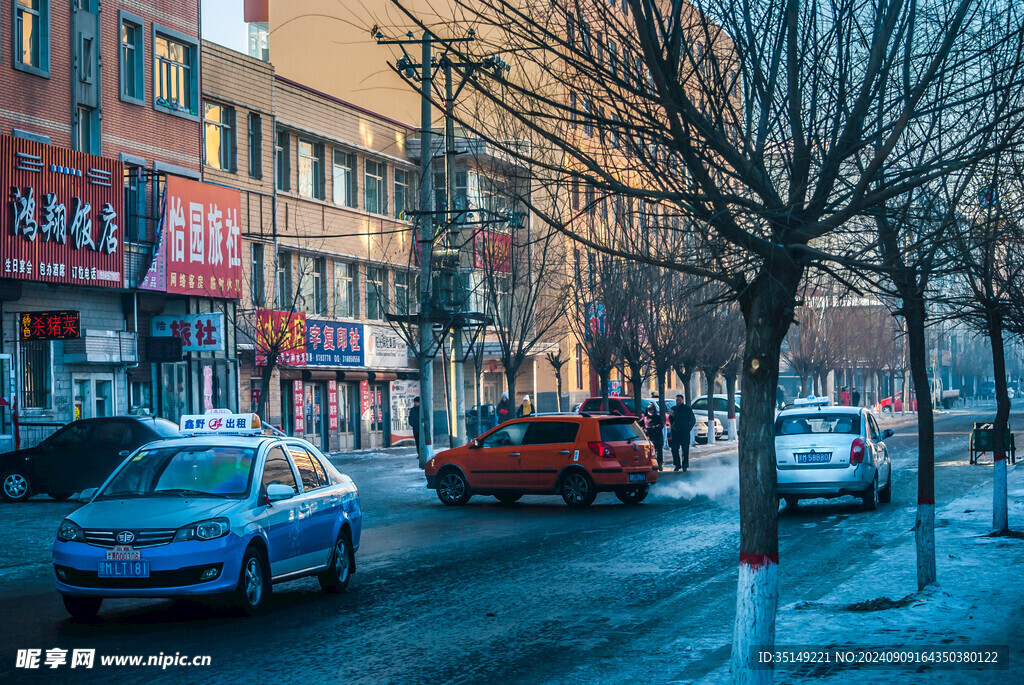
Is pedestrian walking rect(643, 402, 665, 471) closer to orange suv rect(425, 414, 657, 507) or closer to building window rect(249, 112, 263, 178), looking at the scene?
orange suv rect(425, 414, 657, 507)

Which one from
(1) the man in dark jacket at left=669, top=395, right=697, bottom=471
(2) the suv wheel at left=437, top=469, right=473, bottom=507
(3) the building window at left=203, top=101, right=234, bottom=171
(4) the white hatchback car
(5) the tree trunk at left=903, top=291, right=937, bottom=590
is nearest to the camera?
(5) the tree trunk at left=903, top=291, right=937, bottom=590

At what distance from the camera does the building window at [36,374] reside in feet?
91.8

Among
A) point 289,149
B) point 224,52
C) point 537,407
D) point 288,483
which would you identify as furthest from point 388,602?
point 537,407

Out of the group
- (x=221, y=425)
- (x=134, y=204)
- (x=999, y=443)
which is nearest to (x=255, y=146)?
(x=134, y=204)

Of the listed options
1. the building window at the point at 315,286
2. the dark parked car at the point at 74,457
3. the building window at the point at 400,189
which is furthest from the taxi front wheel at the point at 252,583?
the building window at the point at 400,189

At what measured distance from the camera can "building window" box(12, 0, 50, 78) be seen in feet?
91.1

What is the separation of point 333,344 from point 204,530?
102 ft

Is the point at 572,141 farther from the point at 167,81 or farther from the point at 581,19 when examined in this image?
the point at 167,81

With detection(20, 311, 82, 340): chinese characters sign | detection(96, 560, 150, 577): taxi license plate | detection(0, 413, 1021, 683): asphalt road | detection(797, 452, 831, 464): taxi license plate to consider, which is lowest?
detection(0, 413, 1021, 683): asphalt road

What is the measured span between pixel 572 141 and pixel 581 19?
2.92 ft

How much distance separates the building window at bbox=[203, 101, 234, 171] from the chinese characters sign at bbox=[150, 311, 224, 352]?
213 inches

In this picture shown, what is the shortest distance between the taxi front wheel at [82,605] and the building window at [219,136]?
26.4 m

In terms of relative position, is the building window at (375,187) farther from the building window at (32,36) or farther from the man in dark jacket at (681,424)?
the man in dark jacket at (681,424)

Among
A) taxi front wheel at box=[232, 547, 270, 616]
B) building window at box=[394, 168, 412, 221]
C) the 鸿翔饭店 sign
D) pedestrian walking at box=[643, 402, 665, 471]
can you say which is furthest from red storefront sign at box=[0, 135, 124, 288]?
building window at box=[394, 168, 412, 221]
